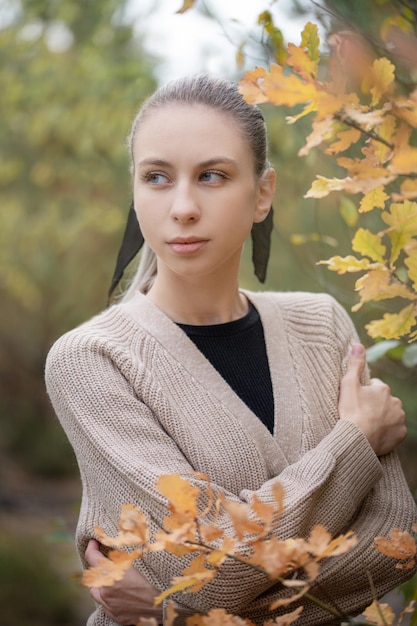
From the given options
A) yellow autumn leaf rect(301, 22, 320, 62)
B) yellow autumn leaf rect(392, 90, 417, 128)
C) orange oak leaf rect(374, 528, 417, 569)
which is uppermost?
yellow autumn leaf rect(301, 22, 320, 62)

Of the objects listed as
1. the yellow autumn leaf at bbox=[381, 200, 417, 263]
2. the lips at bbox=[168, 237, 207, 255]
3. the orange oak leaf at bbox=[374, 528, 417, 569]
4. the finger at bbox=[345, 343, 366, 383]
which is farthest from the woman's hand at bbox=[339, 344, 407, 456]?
the yellow autumn leaf at bbox=[381, 200, 417, 263]

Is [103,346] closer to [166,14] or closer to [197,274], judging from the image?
[197,274]

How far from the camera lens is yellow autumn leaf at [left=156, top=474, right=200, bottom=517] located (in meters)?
1.21

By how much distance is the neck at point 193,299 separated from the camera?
1957 mm

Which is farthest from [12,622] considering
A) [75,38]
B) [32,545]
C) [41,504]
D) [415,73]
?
[415,73]

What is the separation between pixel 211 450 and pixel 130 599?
1.06 ft

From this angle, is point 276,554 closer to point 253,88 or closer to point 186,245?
point 253,88

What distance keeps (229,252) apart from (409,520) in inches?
26.5

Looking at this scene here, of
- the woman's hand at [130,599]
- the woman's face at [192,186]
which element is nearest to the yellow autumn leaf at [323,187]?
the woman's face at [192,186]

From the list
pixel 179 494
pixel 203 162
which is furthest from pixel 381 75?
pixel 179 494

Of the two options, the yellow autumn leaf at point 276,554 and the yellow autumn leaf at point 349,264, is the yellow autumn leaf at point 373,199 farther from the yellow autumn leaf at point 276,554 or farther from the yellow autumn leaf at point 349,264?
the yellow autumn leaf at point 276,554

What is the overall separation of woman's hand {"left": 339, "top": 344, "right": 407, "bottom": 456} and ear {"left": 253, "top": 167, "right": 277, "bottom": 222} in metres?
0.41

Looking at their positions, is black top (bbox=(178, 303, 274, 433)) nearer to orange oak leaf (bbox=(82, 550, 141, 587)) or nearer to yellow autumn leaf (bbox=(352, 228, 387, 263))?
yellow autumn leaf (bbox=(352, 228, 387, 263))

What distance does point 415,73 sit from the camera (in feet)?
7.13
